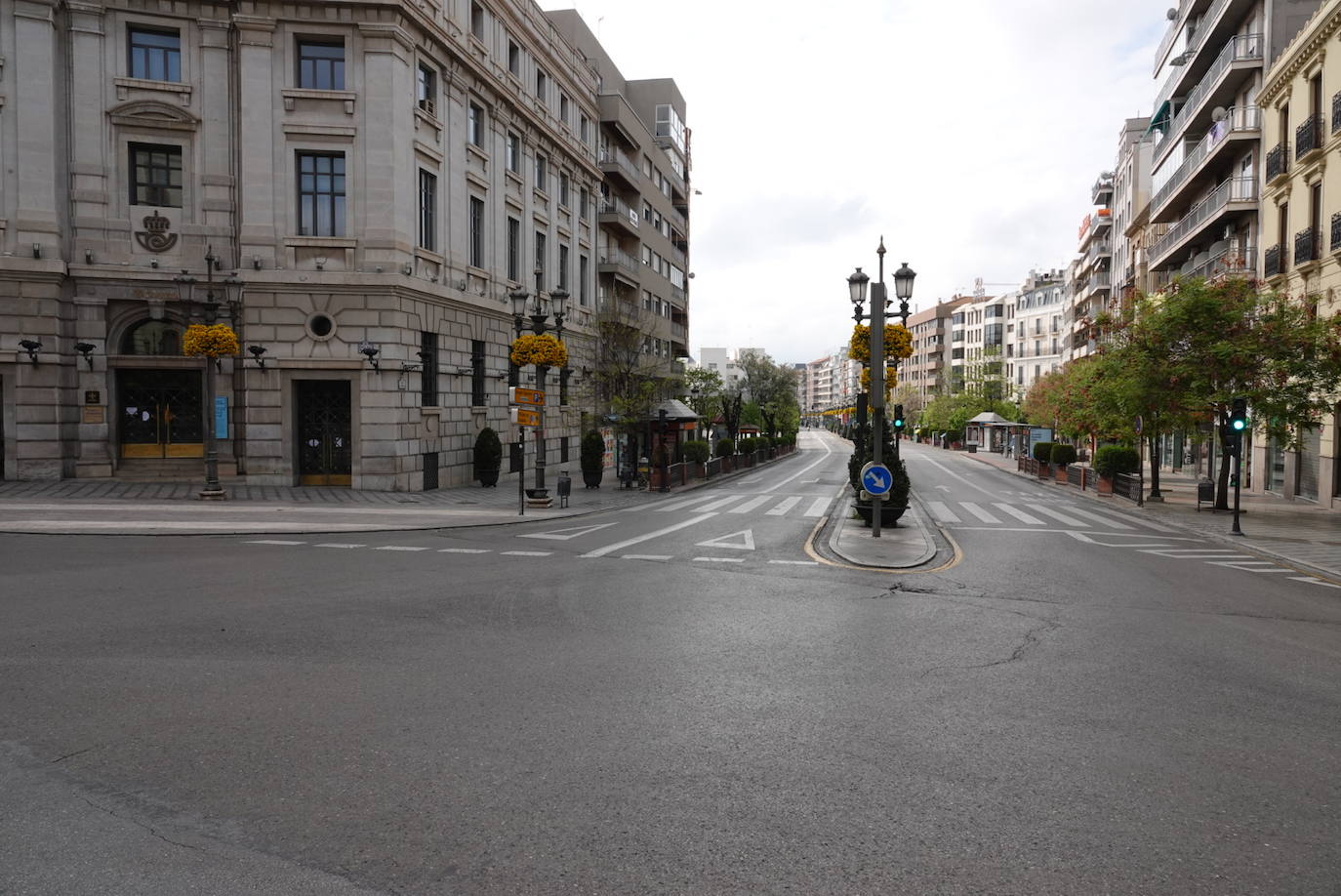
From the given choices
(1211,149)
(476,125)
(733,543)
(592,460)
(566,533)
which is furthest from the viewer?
(1211,149)

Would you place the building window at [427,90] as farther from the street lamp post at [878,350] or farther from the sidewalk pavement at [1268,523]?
the sidewalk pavement at [1268,523]

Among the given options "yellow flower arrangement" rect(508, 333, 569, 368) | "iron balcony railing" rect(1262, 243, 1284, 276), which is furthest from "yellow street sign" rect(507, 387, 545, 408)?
"iron balcony railing" rect(1262, 243, 1284, 276)

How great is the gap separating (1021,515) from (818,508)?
567cm

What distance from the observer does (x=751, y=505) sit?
2506 centimetres

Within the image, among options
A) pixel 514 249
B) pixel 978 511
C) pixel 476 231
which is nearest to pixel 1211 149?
pixel 978 511

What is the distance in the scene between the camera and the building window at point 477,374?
2905cm

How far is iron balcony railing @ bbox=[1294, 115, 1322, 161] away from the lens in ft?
81.9

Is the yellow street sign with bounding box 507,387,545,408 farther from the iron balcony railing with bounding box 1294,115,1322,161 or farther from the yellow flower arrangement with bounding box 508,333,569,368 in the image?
the iron balcony railing with bounding box 1294,115,1322,161

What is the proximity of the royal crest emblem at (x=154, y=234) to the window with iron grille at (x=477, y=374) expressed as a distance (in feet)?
31.5

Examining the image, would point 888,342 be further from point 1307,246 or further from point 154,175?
point 154,175

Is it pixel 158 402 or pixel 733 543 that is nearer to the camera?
pixel 733 543

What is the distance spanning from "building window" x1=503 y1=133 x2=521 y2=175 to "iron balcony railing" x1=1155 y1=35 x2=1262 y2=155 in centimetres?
2775

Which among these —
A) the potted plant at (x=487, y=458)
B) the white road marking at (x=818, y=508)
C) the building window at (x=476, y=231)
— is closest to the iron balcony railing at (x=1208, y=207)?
the white road marking at (x=818, y=508)

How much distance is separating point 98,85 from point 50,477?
10903 millimetres
